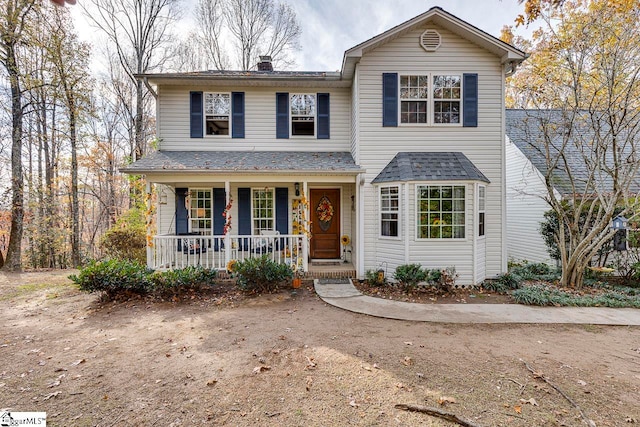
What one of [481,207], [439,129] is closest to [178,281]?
[439,129]

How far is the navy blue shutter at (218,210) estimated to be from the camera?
8.64 m

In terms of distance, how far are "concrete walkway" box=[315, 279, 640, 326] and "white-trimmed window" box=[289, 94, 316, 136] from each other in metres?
5.34

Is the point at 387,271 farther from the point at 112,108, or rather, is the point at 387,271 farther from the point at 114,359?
the point at 112,108

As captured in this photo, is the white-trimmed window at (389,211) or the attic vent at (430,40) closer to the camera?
the white-trimmed window at (389,211)

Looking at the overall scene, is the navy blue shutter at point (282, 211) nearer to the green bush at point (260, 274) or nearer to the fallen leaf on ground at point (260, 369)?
the green bush at point (260, 274)

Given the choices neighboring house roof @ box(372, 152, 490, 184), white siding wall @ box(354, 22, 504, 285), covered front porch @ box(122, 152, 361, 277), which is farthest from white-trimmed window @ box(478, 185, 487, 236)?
covered front porch @ box(122, 152, 361, 277)

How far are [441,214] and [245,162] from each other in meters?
5.54

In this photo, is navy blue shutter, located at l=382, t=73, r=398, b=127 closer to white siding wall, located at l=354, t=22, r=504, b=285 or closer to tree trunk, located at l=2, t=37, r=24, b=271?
white siding wall, located at l=354, t=22, r=504, b=285

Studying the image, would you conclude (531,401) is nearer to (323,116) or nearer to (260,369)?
(260,369)

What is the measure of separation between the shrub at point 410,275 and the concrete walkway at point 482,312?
2.61ft

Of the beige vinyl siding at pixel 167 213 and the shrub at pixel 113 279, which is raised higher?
the beige vinyl siding at pixel 167 213

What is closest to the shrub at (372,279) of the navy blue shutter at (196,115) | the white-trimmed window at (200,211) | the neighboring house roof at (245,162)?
the neighboring house roof at (245,162)

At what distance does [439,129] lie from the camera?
776 centimetres

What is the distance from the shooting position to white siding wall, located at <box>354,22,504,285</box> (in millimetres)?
7668
